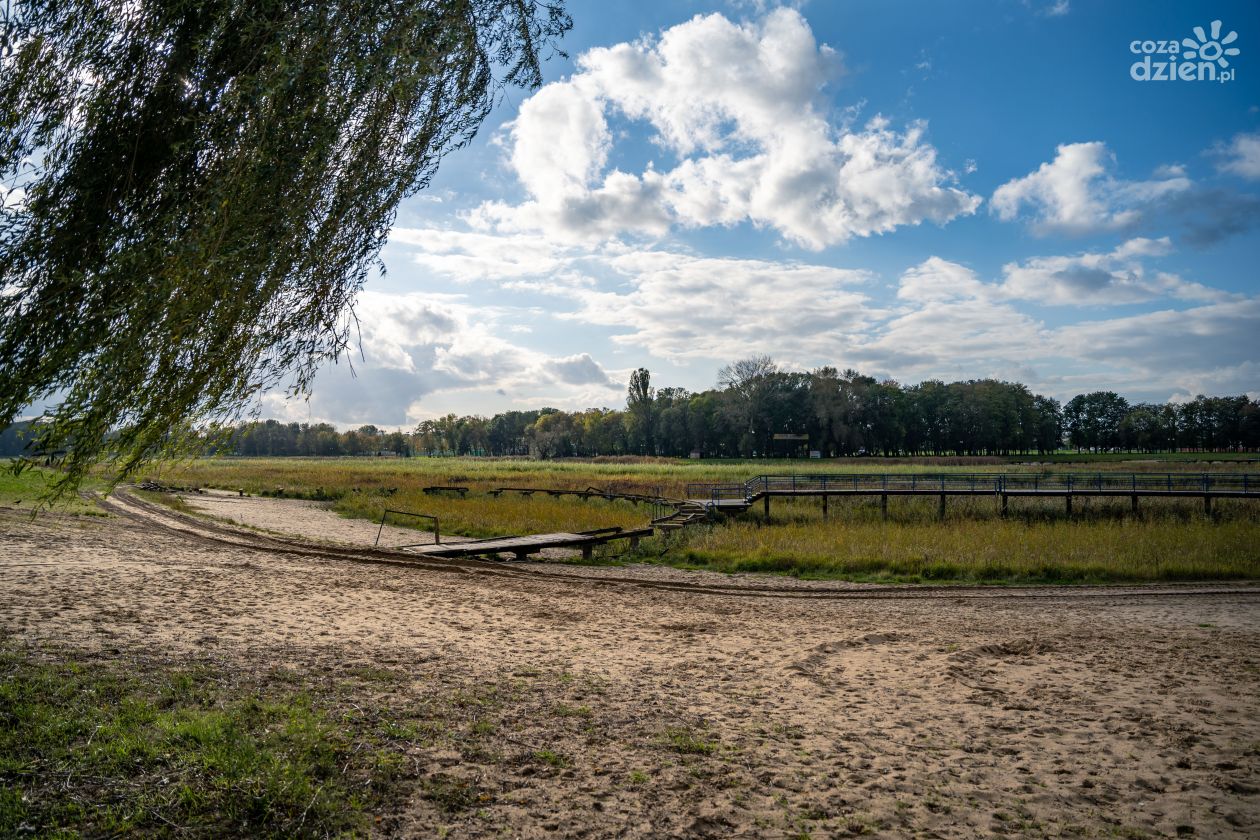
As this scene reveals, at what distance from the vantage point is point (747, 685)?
8.70m

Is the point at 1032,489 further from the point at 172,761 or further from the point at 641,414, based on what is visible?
the point at 641,414

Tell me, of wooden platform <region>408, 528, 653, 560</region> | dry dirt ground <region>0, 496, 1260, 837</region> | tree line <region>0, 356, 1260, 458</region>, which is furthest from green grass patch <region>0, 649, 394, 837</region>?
tree line <region>0, 356, 1260, 458</region>

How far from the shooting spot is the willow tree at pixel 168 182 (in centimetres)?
520

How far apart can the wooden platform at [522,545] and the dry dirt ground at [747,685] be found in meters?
3.24

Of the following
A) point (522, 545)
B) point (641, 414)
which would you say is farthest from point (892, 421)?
point (522, 545)

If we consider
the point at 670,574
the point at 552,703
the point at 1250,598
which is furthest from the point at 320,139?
the point at 1250,598

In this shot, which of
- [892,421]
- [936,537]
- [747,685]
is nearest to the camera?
[747,685]

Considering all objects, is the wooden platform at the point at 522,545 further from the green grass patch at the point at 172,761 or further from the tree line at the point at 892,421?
the tree line at the point at 892,421

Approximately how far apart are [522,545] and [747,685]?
40.5 ft

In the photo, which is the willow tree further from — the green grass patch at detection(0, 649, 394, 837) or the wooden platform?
the wooden platform

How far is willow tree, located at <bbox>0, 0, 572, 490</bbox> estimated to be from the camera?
5.20 m

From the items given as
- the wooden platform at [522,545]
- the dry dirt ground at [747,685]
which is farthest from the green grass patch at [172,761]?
the wooden platform at [522,545]

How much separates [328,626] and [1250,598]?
699 inches

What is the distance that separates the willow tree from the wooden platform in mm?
13470
